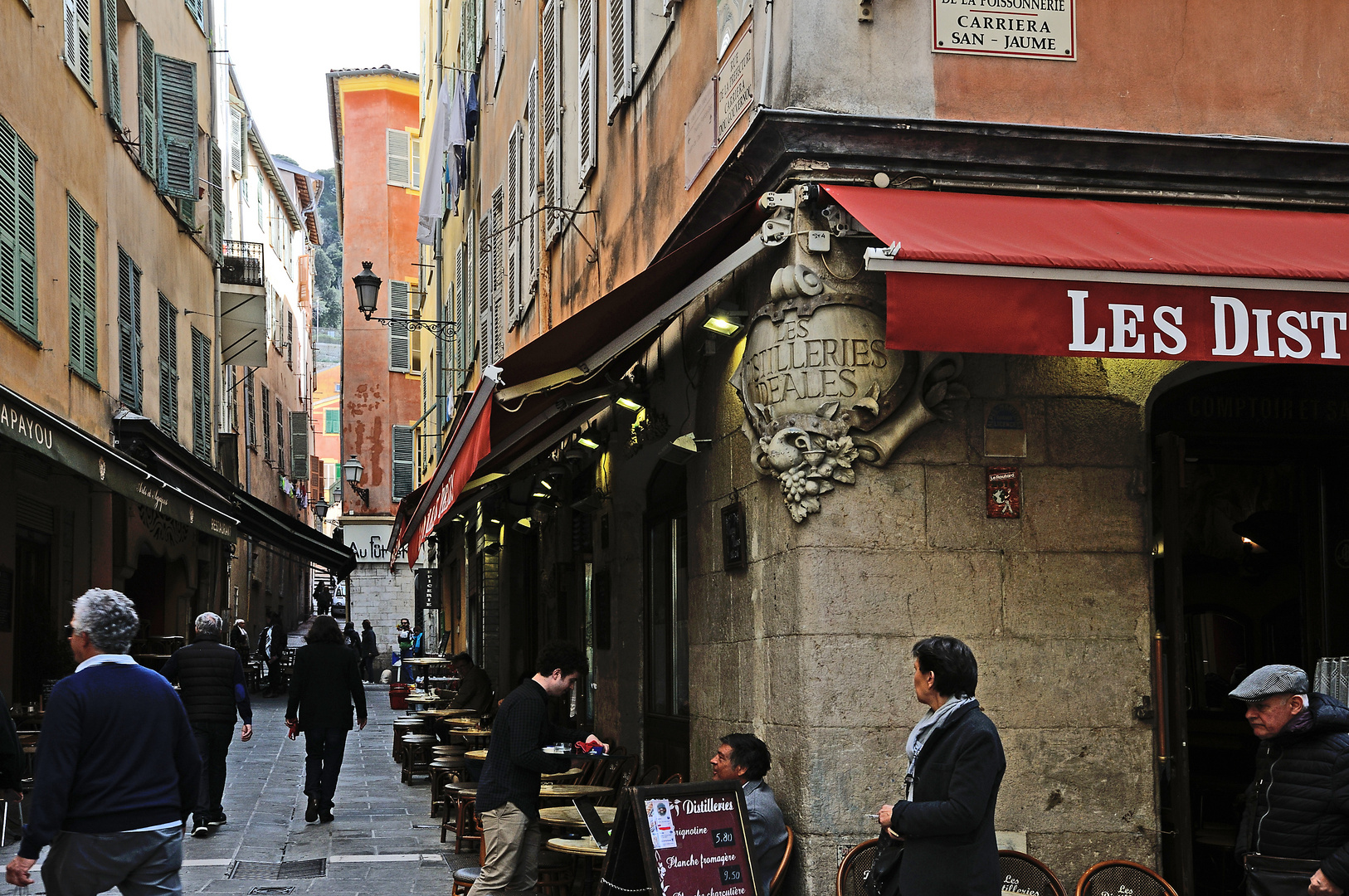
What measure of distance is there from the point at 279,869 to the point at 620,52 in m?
5.94

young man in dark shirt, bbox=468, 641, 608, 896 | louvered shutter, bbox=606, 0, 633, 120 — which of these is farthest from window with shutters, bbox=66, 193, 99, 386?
young man in dark shirt, bbox=468, 641, 608, 896

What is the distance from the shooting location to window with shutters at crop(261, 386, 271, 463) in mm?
31311

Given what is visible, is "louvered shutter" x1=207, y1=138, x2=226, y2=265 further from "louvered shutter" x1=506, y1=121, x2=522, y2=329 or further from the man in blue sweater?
the man in blue sweater

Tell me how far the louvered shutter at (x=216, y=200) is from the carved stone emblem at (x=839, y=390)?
17.7 meters

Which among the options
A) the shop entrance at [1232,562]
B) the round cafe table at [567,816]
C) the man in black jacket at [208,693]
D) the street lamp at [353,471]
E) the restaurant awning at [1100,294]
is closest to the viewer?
the restaurant awning at [1100,294]

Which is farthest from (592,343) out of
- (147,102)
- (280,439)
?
(280,439)

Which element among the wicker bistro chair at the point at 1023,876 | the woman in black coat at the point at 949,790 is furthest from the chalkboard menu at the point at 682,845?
the woman in black coat at the point at 949,790

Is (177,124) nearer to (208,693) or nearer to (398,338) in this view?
(208,693)

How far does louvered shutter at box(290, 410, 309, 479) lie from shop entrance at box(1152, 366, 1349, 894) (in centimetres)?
3117

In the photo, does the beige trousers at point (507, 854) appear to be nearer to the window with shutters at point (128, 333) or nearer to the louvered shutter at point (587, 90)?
the louvered shutter at point (587, 90)

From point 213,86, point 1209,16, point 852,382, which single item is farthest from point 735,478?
point 213,86

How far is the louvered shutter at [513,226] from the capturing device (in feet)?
50.9

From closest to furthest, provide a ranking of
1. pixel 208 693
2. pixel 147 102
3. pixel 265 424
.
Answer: pixel 208 693 → pixel 147 102 → pixel 265 424

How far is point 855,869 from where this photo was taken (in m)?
6.24
